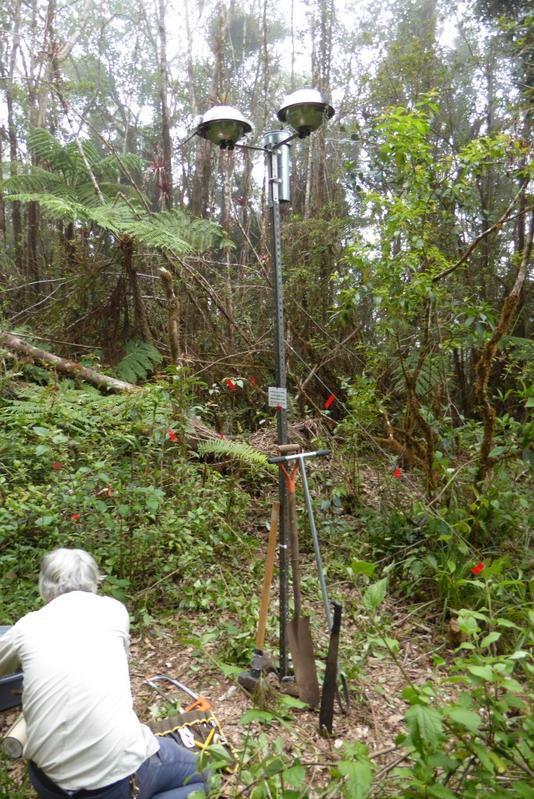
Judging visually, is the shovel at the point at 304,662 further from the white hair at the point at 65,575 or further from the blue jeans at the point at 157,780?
the white hair at the point at 65,575

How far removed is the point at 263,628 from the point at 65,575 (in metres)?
1.11

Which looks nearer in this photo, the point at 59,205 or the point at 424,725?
the point at 424,725

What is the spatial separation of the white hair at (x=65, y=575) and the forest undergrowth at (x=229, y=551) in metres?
0.71

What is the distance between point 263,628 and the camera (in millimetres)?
2902

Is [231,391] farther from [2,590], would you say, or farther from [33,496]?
[2,590]

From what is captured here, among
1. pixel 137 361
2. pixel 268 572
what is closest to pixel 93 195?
pixel 137 361

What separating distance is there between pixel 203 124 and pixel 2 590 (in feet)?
9.76

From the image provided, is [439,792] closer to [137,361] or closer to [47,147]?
[137,361]

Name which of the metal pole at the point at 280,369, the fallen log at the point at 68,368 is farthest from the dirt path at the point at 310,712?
the fallen log at the point at 68,368

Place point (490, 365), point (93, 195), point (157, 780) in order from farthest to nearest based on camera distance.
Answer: point (93, 195) → point (490, 365) → point (157, 780)

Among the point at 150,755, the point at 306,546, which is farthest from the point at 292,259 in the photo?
the point at 150,755

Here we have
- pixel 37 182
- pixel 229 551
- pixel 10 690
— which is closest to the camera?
pixel 10 690

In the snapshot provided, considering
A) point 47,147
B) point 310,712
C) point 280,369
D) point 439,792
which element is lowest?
point 310,712

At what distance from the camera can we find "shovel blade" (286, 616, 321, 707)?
284cm
